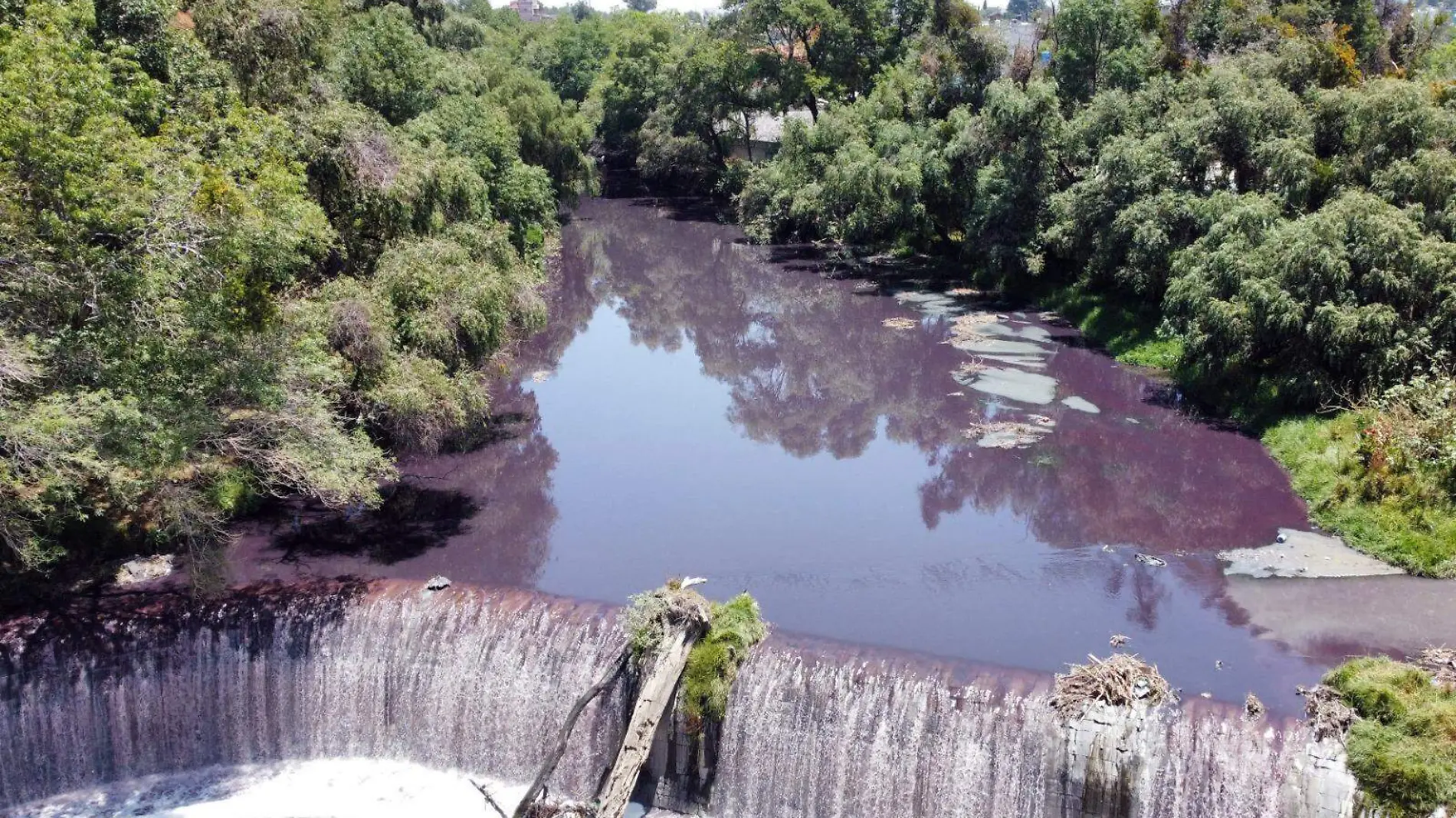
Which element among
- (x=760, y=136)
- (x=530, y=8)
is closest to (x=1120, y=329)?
(x=760, y=136)

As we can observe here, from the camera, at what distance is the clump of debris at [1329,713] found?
1238 centimetres

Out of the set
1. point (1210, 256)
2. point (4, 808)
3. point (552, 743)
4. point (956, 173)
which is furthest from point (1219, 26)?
point (4, 808)

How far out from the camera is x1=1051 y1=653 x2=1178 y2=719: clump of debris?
42.7 ft

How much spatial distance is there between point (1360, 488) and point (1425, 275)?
4.75 metres

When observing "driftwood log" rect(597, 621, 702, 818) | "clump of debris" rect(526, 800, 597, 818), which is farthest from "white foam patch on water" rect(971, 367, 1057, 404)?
"clump of debris" rect(526, 800, 597, 818)

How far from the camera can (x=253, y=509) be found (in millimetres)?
19922

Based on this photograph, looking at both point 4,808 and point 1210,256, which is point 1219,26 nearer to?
point 1210,256

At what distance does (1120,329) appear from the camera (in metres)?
29.4

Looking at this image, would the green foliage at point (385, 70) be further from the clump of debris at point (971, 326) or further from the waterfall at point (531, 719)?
the clump of debris at point (971, 326)

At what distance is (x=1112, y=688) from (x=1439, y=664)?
4440 mm

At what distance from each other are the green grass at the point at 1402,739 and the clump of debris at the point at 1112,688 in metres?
2.02

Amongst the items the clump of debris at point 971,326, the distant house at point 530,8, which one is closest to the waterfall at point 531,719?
the clump of debris at point 971,326

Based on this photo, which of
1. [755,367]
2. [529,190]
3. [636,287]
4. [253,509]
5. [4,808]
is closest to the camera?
[4,808]

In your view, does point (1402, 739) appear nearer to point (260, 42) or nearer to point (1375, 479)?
point (1375, 479)
